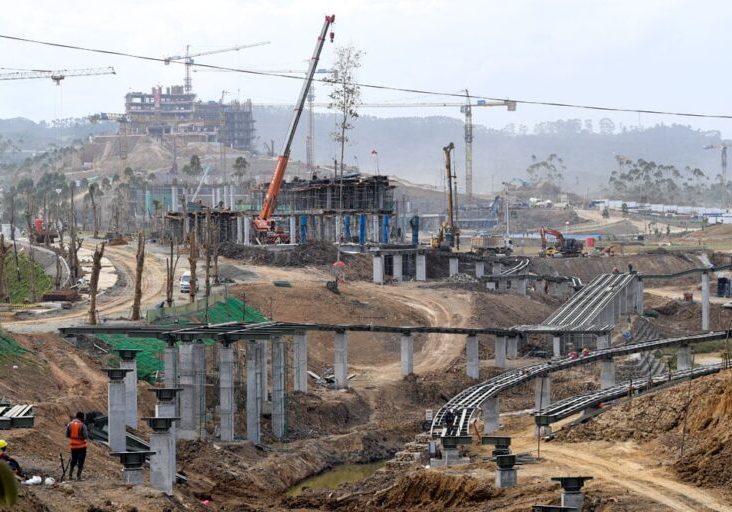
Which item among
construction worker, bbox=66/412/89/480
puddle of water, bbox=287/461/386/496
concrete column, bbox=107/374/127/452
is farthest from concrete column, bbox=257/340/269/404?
construction worker, bbox=66/412/89/480

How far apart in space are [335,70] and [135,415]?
3215 inches

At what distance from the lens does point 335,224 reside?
5349 inches

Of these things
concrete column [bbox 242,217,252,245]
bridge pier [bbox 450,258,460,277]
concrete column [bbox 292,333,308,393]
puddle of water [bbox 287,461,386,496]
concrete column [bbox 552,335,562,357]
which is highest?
concrete column [bbox 242,217,252,245]

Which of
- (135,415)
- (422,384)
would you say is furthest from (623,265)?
(135,415)

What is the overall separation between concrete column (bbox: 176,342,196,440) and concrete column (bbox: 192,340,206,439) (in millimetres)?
119

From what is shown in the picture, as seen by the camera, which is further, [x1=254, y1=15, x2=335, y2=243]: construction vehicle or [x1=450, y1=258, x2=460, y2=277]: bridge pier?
[x1=254, y1=15, x2=335, y2=243]: construction vehicle

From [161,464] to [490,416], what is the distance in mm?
19615

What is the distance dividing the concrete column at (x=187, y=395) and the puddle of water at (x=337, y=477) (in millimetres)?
4770

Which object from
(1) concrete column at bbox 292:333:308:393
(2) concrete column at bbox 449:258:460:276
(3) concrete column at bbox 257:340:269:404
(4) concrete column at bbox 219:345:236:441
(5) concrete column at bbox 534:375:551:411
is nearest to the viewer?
(4) concrete column at bbox 219:345:236:441

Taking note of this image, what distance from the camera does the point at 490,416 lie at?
2227 inches

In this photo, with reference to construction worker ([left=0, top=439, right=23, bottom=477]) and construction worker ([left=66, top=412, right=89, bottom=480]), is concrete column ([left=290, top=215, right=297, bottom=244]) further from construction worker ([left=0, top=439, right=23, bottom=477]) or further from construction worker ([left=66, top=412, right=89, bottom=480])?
construction worker ([left=0, top=439, right=23, bottom=477])

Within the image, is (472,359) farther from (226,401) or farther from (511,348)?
(226,401)

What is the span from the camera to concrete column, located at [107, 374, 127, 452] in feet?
147

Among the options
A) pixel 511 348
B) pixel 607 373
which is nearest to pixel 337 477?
pixel 607 373
